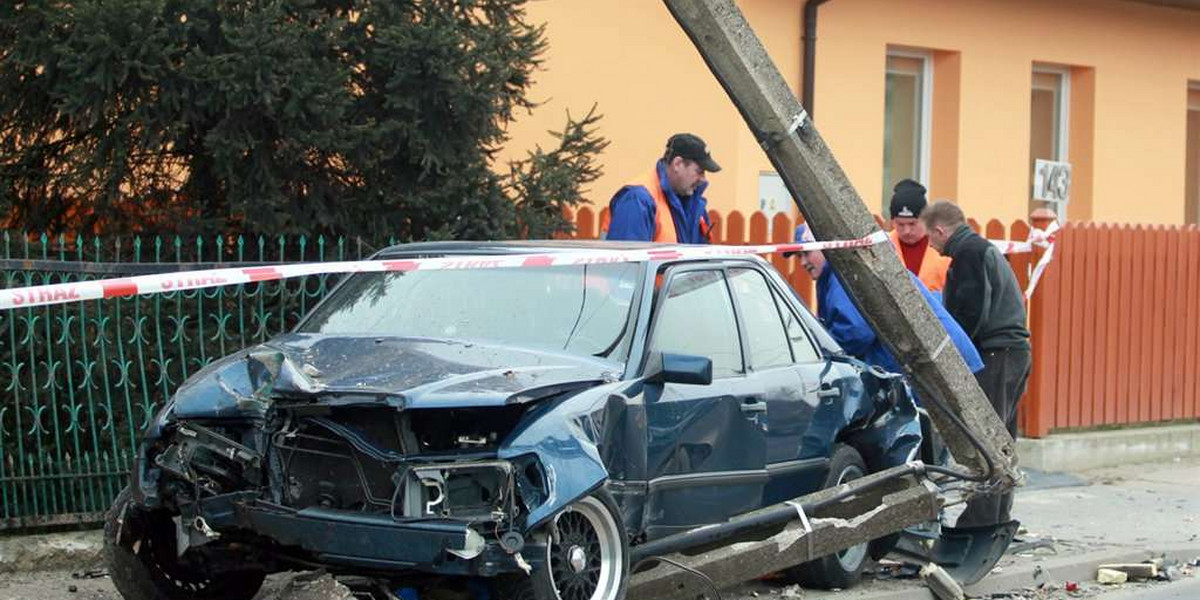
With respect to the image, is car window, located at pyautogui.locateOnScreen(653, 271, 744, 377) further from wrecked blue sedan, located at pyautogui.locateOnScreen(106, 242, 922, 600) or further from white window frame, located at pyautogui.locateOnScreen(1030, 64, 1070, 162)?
white window frame, located at pyautogui.locateOnScreen(1030, 64, 1070, 162)

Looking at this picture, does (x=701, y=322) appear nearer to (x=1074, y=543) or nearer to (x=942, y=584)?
(x=942, y=584)

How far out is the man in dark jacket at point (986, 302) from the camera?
30.3 ft

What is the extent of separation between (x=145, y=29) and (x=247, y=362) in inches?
99.5

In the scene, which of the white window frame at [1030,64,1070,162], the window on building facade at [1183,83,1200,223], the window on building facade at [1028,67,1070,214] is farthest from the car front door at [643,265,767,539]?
the window on building facade at [1183,83,1200,223]

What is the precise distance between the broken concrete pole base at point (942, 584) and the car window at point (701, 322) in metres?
1.66

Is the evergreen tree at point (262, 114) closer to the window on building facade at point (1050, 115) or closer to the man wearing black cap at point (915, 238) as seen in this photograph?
the man wearing black cap at point (915, 238)

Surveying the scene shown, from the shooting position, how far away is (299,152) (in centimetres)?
852

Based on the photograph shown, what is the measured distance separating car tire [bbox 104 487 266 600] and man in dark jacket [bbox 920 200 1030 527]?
4380 millimetres

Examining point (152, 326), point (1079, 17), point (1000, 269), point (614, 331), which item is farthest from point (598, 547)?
point (1079, 17)

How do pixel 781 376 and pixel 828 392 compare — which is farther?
pixel 828 392

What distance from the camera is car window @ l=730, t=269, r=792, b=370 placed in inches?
293

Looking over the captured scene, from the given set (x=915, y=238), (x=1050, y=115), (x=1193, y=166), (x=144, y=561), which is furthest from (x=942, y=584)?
(x=1193, y=166)

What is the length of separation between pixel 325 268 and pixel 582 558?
5.05 feet

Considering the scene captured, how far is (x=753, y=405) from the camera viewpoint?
23.3 feet
